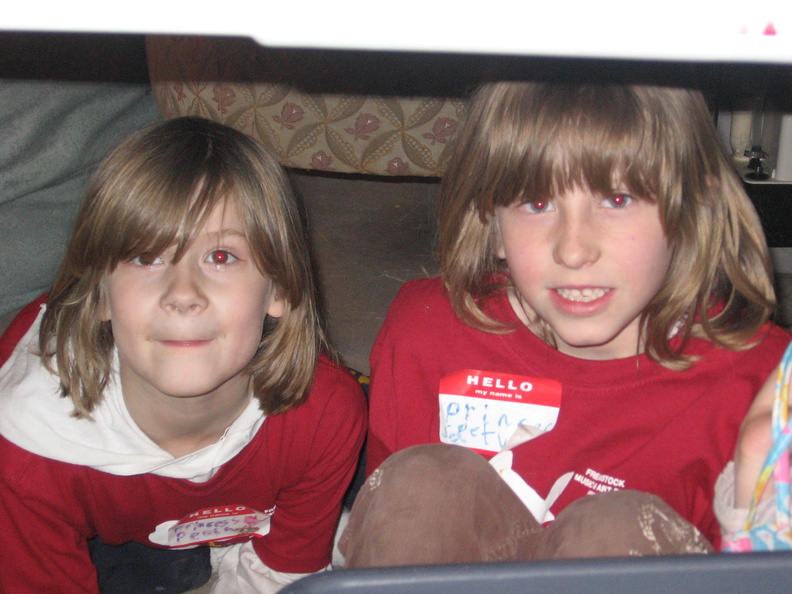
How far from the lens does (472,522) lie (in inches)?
28.5

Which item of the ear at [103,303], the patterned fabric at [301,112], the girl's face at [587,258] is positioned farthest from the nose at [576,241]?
the patterned fabric at [301,112]

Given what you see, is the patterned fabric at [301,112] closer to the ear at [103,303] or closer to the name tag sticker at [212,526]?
the ear at [103,303]

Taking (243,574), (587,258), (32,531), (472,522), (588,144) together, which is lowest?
(243,574)

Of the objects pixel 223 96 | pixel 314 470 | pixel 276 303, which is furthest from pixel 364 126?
pixel 314 470

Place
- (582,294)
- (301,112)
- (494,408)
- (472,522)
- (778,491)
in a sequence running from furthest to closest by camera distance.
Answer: (301,112) < (494,408) < (582,294) < (472,522) < (778,491)

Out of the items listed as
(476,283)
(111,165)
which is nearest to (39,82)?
(111,165)

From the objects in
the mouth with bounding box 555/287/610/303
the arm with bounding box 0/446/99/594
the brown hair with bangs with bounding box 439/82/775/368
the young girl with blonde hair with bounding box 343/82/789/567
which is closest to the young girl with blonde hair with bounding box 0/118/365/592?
the arm with bounding box 0/446/99/594

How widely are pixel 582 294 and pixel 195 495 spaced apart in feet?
1.73

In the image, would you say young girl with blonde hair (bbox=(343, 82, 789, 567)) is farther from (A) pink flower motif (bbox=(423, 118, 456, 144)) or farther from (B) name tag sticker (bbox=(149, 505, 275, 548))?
(A) pink flower motif (bbox=(423, 118, 456, 144))

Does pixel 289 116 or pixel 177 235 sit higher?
pixel 289 116

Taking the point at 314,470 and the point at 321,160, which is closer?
the point at 314,470

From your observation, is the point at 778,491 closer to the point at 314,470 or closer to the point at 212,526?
the point at 314,470

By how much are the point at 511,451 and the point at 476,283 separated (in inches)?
7.8

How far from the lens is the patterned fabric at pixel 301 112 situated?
138cm
